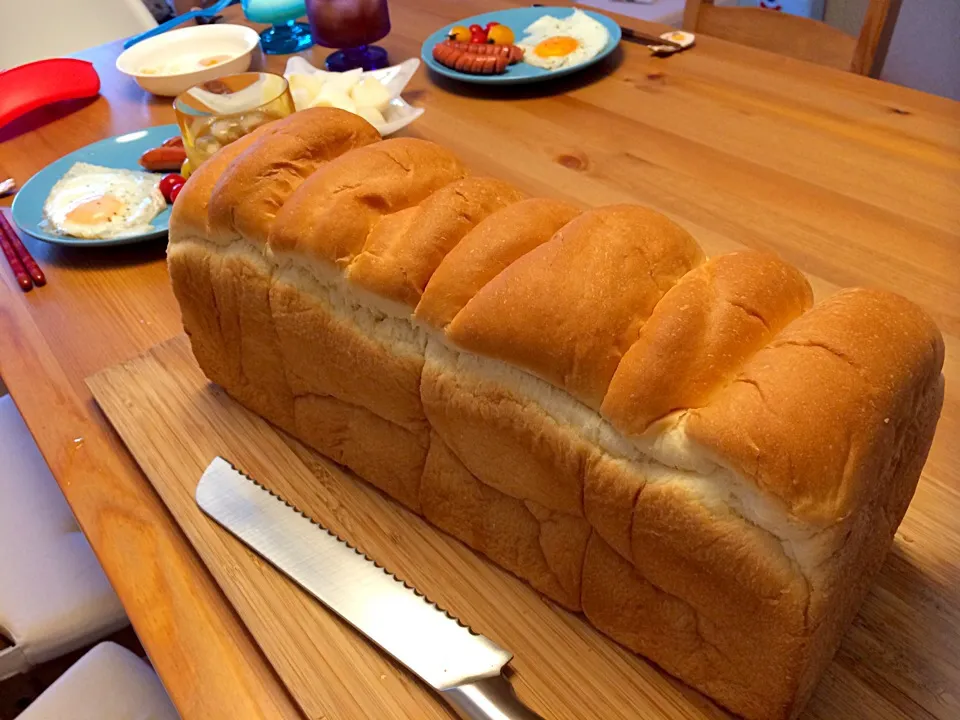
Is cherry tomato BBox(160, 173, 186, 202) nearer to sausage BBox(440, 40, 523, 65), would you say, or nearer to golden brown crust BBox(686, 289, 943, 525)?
sausage BBox(440, 40, 523, 65)

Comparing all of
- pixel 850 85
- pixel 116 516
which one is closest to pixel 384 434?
pixel 116 516

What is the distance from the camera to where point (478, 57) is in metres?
1.98

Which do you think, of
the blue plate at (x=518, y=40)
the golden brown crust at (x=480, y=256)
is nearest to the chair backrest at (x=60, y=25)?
the blue plate at (x=518, y=40)

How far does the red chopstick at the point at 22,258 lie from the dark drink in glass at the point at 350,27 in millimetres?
952

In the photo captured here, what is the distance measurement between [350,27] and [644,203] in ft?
3.39

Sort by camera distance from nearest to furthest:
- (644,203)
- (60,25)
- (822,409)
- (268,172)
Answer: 1. (822,409)
2. (268,172)
3. (644,203)
4. (60,25)

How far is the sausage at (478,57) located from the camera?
1.97m

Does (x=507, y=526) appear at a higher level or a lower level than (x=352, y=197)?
lower

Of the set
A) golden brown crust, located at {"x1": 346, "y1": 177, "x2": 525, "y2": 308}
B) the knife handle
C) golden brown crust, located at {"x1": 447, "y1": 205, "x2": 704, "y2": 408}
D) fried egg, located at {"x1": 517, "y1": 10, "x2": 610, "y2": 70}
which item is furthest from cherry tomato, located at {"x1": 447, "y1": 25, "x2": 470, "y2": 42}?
the knife handle

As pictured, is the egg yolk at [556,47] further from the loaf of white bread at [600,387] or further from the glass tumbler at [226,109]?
the loaf of white bread at [600,387]

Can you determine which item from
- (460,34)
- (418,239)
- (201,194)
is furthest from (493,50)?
(418,239)

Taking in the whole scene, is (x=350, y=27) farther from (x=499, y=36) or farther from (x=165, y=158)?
(x=165, y=158)

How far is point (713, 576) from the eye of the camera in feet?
2.39

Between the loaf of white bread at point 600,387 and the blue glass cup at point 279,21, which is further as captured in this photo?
the blue glass cup at point 279,21
